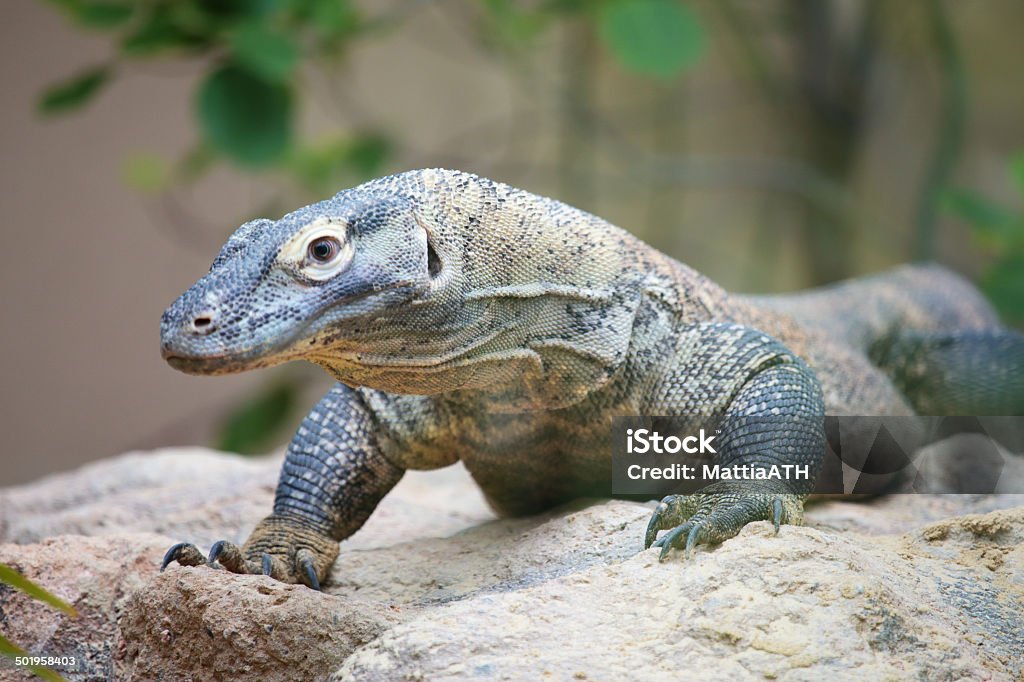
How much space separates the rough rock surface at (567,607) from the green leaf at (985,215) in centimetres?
412

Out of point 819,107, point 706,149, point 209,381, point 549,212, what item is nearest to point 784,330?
point 549,212

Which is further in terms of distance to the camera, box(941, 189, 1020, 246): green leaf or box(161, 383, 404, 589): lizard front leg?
box(941, 189, 1020, 246): green leaf

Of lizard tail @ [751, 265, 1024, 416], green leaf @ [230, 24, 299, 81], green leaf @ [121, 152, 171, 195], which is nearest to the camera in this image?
lizard tail @ [751, 265, 1024, 416]

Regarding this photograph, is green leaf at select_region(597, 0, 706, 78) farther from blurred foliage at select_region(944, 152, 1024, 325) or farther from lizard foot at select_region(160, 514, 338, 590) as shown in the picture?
lizard foot at select_region(160, 514, 338, 590)

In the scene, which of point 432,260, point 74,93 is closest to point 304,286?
point 432,260

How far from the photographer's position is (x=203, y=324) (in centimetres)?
260

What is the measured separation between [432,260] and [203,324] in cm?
72

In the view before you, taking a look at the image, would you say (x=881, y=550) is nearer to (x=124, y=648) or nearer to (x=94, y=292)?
(x=124, y=648)

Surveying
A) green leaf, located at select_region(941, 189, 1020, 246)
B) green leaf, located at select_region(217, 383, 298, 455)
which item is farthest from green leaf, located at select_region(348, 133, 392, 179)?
green leaf, located at select_region(941, 189, 1020, 246)

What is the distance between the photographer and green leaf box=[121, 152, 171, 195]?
870 centimetres

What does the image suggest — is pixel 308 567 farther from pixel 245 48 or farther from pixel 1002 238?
pixel 1002 238

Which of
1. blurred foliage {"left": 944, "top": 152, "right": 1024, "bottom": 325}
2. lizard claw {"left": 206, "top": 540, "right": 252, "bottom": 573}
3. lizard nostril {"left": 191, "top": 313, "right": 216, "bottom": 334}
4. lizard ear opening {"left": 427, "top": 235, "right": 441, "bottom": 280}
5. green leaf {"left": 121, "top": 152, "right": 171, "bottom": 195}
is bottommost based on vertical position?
lizard claw {"left": 206, "top": 540, "right": 252, "bottom": 573}

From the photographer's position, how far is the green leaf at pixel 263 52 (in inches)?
246

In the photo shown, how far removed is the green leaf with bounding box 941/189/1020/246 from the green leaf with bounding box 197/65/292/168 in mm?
4596
